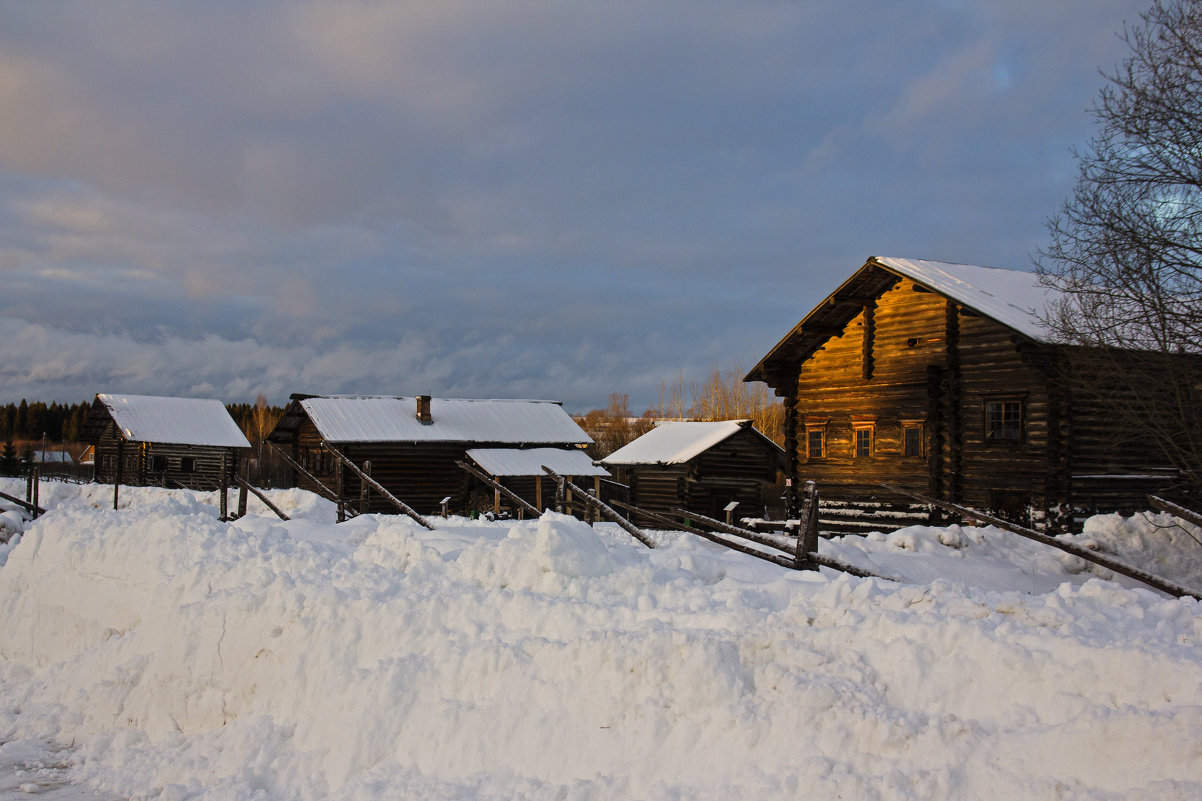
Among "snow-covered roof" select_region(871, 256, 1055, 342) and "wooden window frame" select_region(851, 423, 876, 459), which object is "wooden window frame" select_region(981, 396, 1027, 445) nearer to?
"snow-covered roof" select_region(871, 256, 1055, 342)

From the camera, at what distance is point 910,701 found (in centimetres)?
600

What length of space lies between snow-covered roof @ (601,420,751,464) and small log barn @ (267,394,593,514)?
18.0 feet

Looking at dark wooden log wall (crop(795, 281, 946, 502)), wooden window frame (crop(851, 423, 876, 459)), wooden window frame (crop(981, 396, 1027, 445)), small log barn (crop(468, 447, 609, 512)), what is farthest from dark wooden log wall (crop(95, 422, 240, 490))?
wooden window frame (crop(981, 396, 1027, 445))

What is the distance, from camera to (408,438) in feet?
123

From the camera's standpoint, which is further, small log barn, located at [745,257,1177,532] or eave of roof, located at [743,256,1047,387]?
eave of roof, located at [743,256,1047,387]

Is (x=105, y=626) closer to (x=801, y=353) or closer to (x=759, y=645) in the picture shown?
(x=759, y=645)

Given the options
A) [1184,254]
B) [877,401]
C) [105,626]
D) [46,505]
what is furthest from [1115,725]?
[46,505]

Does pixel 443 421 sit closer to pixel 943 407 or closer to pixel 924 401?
pixel 924 401

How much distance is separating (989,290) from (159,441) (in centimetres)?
3832

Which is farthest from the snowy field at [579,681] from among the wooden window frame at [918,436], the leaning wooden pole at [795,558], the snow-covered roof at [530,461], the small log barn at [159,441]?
the small log barn at [159,441]

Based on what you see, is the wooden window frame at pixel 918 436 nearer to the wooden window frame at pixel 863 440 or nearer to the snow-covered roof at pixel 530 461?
the wooden window frame at pixel 863 440

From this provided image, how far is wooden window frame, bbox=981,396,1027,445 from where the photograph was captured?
66.7ft

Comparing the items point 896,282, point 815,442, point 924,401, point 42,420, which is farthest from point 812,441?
point 42,420

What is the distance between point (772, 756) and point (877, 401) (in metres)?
18.9
